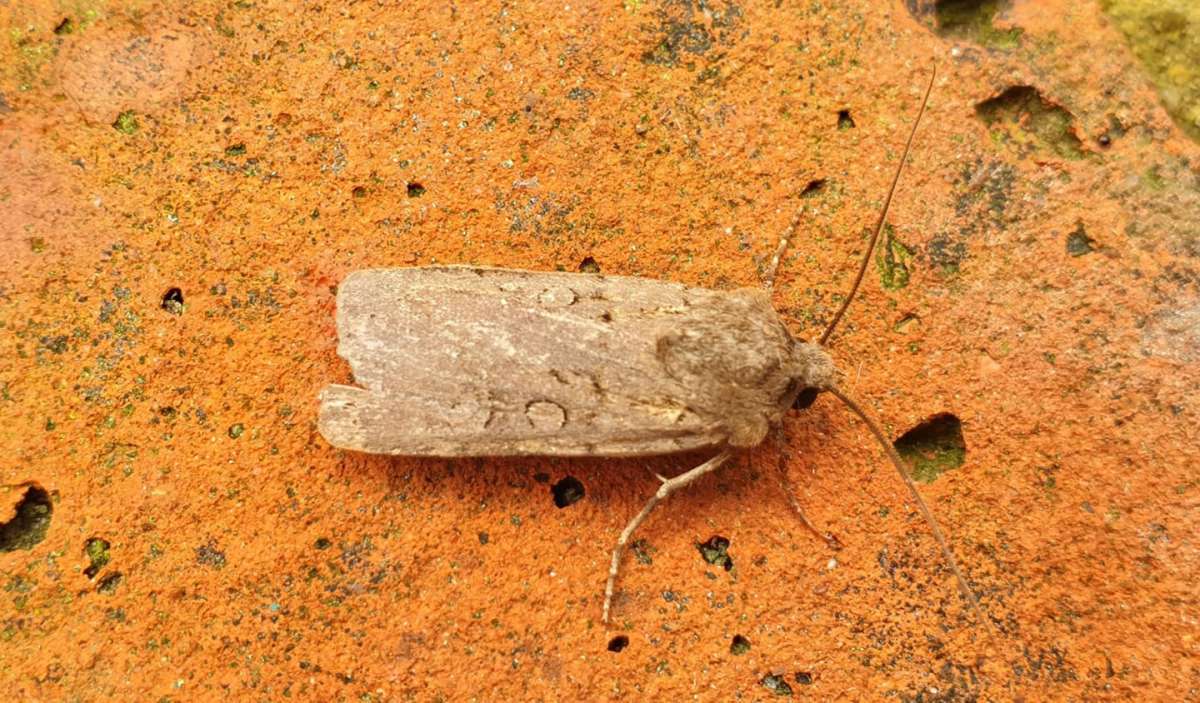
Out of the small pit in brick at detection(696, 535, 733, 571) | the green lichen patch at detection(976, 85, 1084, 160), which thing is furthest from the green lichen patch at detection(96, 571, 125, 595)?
the green lichen patch at detection(976, 85, 1084, 160)

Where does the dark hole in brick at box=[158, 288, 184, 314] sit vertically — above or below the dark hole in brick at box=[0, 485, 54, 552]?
above

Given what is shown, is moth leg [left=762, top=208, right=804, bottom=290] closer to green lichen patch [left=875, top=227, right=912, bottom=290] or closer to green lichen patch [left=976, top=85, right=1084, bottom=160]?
green lichen patch [left=875, top=227, right=912, bottom=290]

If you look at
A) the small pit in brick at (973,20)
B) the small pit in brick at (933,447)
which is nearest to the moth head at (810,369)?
the small pit in brick at (933,447)

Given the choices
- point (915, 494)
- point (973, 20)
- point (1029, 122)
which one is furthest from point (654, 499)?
point (973, 20)

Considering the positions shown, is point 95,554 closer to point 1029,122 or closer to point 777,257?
point 777,257

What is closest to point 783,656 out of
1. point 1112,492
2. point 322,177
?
point 1112,492

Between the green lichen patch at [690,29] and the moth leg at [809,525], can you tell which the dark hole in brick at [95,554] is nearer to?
the moth leg at [809,525]
